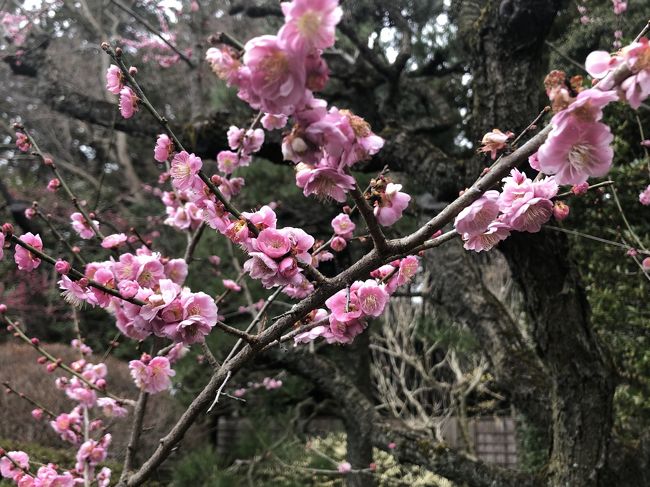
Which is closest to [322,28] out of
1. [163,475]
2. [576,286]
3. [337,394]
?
[576,286]

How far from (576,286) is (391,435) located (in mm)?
1210

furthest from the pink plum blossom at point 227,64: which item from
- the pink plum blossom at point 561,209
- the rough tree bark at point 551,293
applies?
the rough tree bark at point 551,293

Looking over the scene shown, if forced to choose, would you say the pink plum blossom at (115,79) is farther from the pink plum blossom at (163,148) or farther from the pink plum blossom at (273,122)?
the pink plum blossom at (273,122)

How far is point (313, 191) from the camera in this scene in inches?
29.2

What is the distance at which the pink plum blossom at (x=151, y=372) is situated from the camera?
1.44 meters

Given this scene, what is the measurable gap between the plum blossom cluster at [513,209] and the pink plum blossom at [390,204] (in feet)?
0.41

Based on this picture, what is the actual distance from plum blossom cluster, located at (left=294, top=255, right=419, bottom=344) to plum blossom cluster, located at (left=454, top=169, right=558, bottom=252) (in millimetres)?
258

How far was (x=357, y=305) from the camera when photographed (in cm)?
108

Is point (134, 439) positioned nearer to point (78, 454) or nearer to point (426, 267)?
point (78, 454)

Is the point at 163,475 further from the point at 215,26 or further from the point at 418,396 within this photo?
the point at 215,26

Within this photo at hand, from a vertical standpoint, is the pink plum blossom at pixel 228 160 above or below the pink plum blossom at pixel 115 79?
→ above

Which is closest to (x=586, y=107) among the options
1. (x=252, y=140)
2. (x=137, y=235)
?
(x=252, y=140)

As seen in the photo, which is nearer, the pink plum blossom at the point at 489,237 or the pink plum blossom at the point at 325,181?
the pink plum blossom at the point at 325,181

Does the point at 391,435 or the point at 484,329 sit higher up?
the point at 484,329
